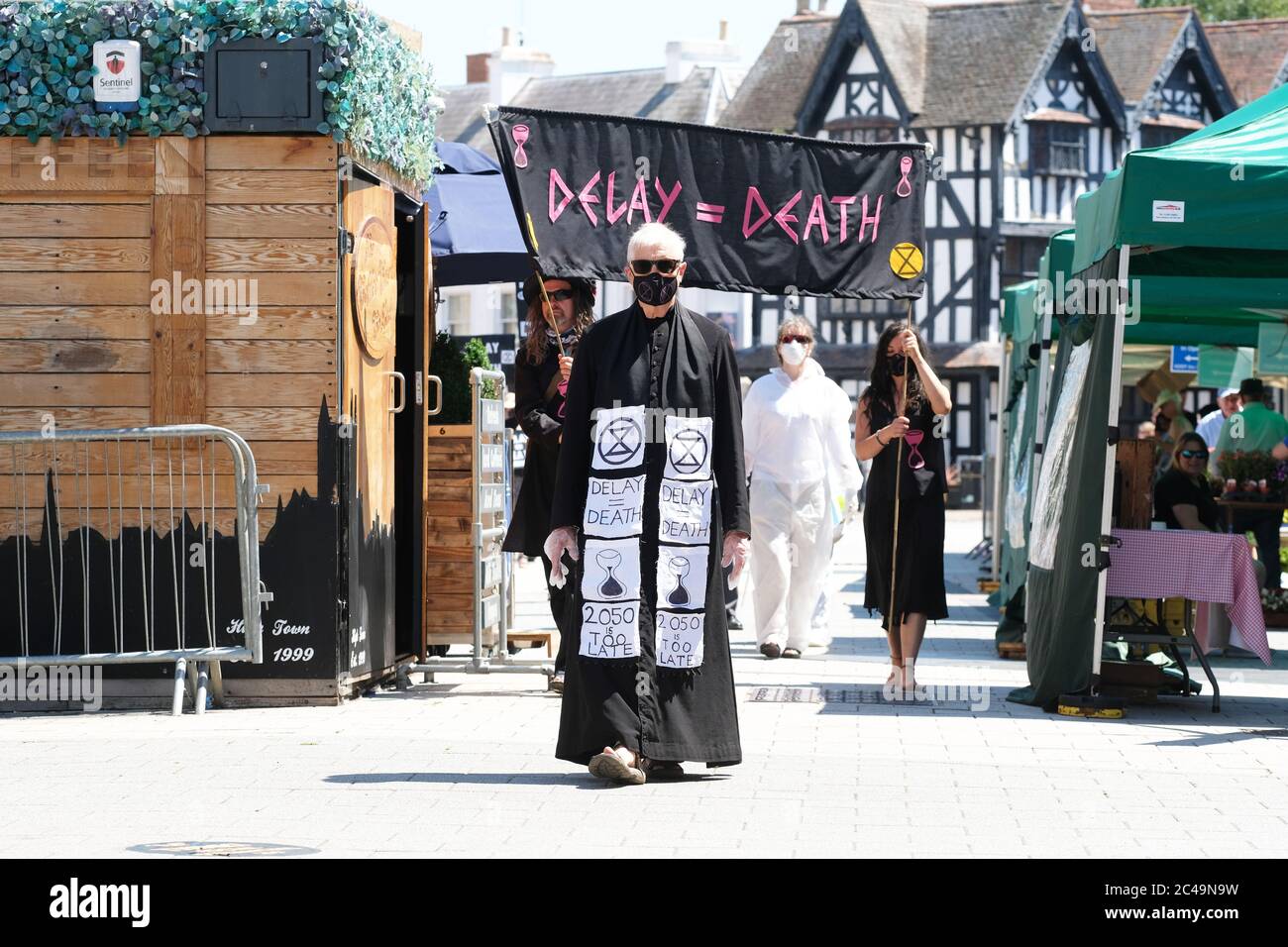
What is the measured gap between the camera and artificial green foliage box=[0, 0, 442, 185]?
31.6 feet

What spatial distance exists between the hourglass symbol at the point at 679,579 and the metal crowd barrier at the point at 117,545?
284cm

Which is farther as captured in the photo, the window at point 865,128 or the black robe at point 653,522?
the window at point 865,128

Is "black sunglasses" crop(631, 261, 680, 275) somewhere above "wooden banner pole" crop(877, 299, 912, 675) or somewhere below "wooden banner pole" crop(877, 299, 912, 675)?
above

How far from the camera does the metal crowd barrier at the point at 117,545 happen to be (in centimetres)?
984

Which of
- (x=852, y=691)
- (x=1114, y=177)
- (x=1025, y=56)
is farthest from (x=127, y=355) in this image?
(x=1025, y=56)

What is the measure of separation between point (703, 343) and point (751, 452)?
5.51 meters

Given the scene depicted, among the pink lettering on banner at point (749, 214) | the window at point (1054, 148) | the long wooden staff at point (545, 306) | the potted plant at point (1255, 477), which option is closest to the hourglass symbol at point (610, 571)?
the long wooden staff at point (545, 306)

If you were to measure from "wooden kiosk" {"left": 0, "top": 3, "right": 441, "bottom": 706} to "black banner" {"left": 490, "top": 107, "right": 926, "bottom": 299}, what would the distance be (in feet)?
3.56

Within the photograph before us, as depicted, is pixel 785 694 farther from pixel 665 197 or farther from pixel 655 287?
pixel 655 287

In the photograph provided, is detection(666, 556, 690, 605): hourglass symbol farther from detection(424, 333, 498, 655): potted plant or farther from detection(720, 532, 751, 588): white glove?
detection(424, 333, 498, 655): potted plant

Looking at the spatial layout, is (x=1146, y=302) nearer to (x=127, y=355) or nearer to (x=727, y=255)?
(x=727, y=255)

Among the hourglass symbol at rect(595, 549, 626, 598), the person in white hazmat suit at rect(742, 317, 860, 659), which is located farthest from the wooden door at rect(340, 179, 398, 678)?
the person in white hazmat suit at rect(742, 317, 860, 659)

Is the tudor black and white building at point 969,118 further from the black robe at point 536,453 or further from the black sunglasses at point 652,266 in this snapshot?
the black sunglasses at point 652,266

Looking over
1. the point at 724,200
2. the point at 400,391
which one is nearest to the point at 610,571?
the point at 400,391
